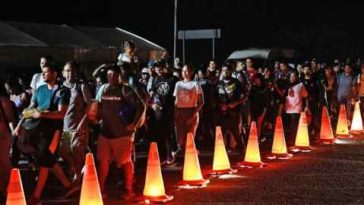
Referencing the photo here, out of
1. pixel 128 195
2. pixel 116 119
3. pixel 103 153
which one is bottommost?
pixel 128 195

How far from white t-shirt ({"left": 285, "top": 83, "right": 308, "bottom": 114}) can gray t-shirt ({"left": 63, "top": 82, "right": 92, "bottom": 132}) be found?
6278 millimetres

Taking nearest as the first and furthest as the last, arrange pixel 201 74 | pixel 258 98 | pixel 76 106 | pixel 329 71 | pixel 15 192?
1. pixel 15 192
2. pixel 76 106
3. pixel 201 74
4. pixel 258 98
5. pixel 329 71

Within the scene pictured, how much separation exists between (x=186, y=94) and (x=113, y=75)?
123 inches

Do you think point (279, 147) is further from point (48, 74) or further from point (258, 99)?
point (48, 74)

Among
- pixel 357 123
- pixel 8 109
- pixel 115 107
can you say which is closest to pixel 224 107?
pixel 115 107

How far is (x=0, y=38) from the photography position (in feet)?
51.3

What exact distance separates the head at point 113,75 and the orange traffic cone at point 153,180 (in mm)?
917

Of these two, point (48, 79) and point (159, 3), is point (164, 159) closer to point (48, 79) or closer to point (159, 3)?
point (48, 79)

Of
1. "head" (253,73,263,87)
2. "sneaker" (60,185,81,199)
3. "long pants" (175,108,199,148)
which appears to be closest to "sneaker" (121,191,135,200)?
"sneaker" (60,185,81,199)

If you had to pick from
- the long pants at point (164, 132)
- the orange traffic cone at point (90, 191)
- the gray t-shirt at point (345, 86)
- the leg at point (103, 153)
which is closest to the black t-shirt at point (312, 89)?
the gray t-shirt at point (345, 86)

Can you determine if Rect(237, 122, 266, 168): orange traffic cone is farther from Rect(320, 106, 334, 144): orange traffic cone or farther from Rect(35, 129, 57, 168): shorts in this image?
Rect(35, 129, 57, 168): shorts

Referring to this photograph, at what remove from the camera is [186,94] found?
36.5 ft

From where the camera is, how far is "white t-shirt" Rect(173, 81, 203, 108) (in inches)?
438

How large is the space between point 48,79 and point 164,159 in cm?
→ 419
